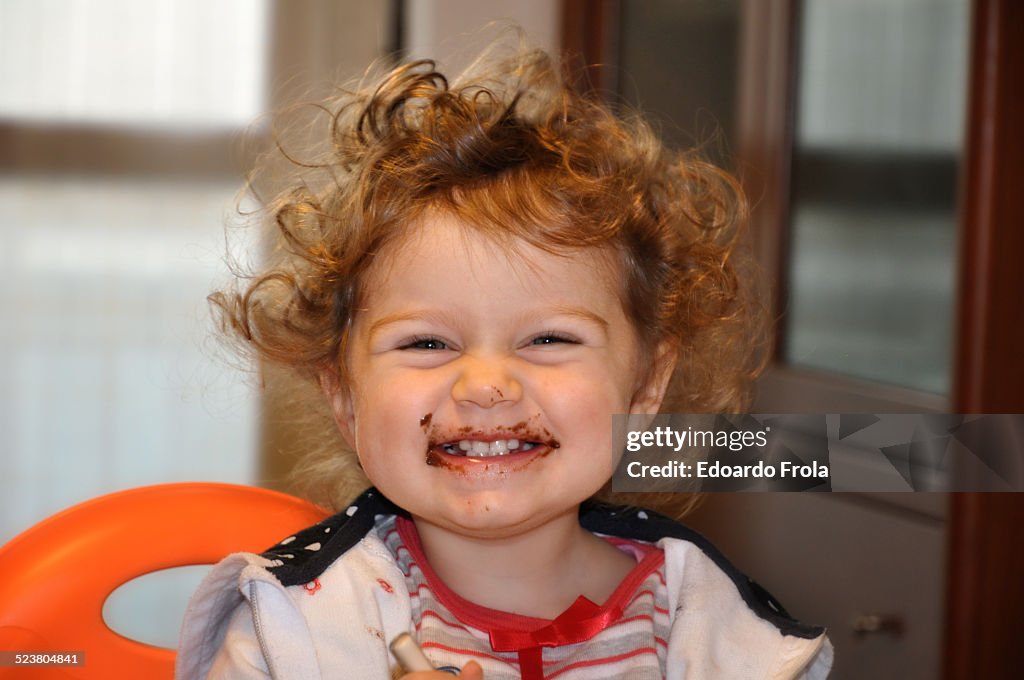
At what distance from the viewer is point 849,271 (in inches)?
63.9

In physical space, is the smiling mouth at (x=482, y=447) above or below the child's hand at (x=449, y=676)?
above

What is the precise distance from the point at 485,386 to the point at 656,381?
0.67 feet

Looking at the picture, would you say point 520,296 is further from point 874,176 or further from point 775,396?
point 775,396

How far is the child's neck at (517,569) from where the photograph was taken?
896mm

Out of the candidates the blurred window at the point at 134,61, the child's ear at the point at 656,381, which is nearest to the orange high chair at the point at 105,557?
the child's ear at the point at 656,381

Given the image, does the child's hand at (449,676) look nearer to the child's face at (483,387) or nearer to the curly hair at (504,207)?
the child's face at (483,387)

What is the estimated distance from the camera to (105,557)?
2.89 feet

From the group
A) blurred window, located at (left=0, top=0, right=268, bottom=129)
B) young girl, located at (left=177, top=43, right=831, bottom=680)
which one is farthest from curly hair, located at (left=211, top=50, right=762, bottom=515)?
blurred window, located at (left=0, top=0, right=268, bottom=129)

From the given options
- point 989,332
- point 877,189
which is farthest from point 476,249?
point 877,189

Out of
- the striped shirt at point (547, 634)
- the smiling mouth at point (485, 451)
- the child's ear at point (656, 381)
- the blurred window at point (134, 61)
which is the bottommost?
the striped shirt at point (547, 634)

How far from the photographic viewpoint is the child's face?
0.81 meters

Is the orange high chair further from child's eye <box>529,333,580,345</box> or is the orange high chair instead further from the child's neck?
child's eye <box>529,333,580,345</box>

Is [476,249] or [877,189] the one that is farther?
[877,189]

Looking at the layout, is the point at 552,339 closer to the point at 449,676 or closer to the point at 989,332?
the point at 449,676
